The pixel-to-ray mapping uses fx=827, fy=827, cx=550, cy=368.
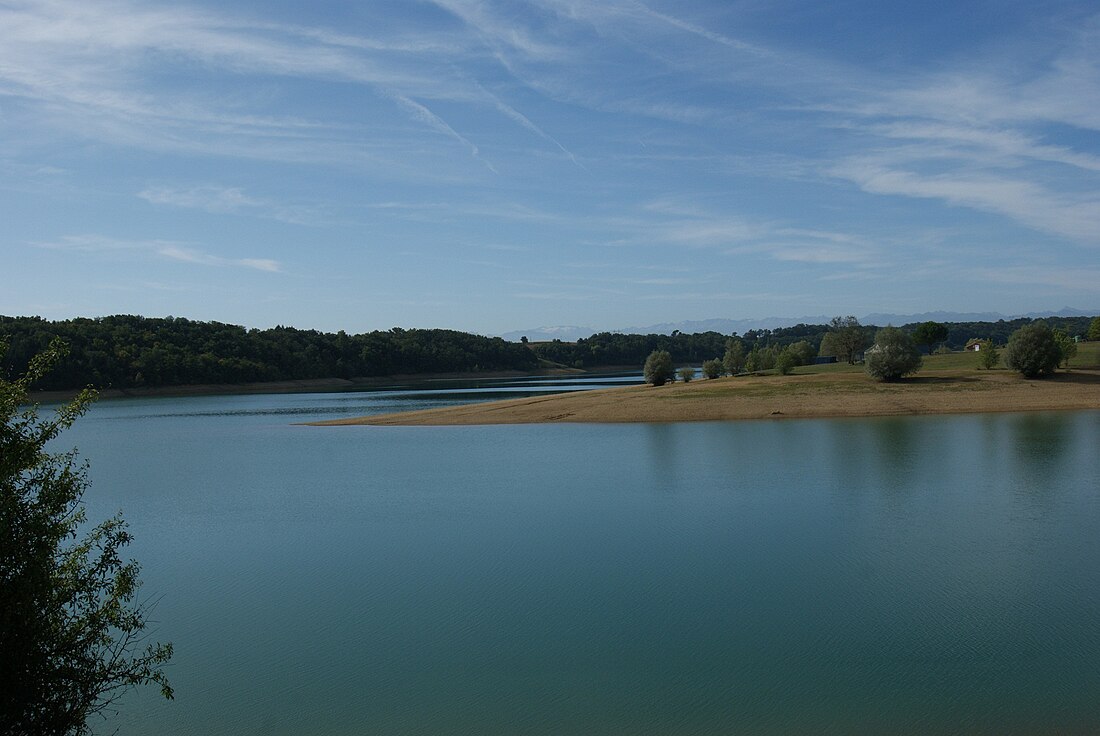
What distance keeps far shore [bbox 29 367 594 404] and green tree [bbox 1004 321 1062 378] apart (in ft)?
246

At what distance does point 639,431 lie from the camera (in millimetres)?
41719

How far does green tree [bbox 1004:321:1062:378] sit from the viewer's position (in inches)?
1871

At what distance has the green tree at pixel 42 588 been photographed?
735 centimetres

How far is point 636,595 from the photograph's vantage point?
547 inches

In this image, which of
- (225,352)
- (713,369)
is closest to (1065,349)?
(713,369)

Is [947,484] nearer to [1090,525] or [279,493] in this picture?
[1090,525]

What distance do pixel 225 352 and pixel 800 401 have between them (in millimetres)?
81897

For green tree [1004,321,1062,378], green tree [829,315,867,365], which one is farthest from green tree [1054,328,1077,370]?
green tree [829,315,867,365]

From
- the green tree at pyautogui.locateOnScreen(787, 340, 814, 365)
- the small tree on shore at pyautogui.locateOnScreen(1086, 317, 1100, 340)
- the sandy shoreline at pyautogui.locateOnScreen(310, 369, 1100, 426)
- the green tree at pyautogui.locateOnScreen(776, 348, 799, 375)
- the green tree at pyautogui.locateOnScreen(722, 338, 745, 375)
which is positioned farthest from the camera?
the small tree on shore at pyautogui.locateOnScreen(1086, 317, 1100, 340)

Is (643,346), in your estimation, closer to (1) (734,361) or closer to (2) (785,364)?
(1) (734,361)

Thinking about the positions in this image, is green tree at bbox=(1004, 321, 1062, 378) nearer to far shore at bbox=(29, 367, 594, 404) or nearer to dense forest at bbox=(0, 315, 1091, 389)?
dense forest at bbox=(0, 315, 1091, 389)

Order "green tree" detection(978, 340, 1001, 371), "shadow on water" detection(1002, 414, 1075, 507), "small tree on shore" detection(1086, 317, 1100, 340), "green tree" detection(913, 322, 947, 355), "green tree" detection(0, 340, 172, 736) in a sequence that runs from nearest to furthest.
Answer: "green tree" detection(0, 340, 172, 736)
"shadow on water" detection(1002, 414, 1075, 507)
"green tree" detection(978, 340, 1001, 371)
"small tree on shore" detection(1086, 317, 1100, 340)
"green tree" detection(913, 322, 947, 355)

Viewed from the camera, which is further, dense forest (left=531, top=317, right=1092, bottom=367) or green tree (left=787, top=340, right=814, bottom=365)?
dense forest (left=531, top=317, right=1092, bottom=367)

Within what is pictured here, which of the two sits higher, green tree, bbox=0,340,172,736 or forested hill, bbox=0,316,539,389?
forested hill, bbox=0,316,539,389
